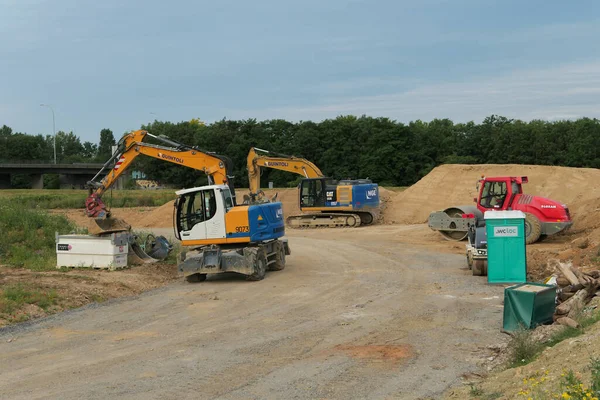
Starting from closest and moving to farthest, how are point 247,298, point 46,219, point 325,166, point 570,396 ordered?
1. point 570,396
2. point 247,298
3. point 46,219
4. point 325,166

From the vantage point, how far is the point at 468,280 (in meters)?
17.0

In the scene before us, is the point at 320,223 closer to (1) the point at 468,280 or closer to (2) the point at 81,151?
(1) the point at 468,280

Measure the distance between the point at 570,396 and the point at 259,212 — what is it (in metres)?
12.5

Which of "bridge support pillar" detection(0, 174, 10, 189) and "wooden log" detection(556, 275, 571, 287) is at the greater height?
"bridge support pillar" detection(0, 174, 10, 189)

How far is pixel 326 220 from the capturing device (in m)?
34.5

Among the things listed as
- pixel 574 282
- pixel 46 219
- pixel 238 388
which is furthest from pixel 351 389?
pixel 46 219

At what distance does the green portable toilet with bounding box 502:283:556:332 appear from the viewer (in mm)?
10969

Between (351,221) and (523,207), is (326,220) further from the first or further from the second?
(523,207)

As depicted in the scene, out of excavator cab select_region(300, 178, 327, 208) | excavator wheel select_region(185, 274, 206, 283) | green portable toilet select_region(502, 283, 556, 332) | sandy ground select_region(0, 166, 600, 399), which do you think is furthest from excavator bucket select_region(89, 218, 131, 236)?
excavator cab select_region(300, 178, 327, 208)

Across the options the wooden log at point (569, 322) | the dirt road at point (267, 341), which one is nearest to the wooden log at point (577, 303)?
the wooden log at point (569, 322)

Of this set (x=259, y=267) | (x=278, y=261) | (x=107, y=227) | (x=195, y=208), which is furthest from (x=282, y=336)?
Answer: (x=107, y=227)

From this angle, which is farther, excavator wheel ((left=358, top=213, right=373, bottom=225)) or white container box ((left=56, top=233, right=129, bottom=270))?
excavator wheel ((left=358, top=213, right=373, bottom=225))

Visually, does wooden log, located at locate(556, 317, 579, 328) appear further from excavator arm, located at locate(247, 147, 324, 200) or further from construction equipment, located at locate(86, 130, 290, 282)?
excavator arm, located at locate(247, 147, 324, 200)

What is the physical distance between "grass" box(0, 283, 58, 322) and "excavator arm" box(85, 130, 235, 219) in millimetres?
5320
